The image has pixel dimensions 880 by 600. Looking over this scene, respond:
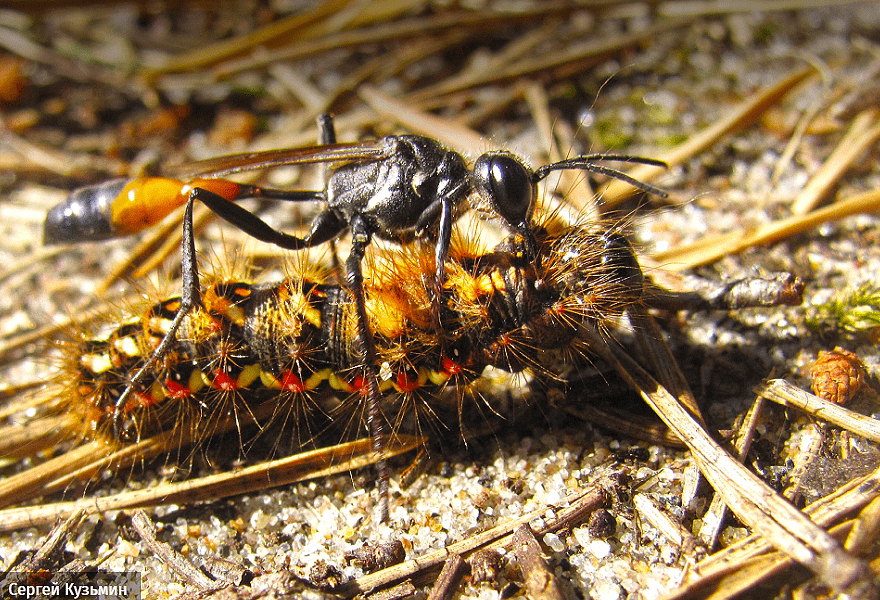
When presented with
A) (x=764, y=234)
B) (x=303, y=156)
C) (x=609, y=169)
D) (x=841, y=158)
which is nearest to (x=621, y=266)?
(x=609, y=169)

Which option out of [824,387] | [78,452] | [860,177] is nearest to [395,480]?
[78,452]

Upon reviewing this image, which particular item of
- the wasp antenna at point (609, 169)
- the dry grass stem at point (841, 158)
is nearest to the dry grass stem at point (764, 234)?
the dry grass stem at point (841, 158)

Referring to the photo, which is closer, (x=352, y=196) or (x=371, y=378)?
(x=371, y=378)

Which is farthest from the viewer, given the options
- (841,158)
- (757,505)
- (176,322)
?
Answer: (841,158)

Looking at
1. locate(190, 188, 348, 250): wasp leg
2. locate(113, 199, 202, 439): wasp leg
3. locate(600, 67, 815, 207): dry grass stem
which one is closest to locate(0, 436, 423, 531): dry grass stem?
locate(113, 199, 202, 439): wasp leg

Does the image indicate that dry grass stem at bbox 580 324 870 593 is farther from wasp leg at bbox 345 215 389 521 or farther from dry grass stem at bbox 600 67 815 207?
dry grass stem at bbox 600 67 815 207

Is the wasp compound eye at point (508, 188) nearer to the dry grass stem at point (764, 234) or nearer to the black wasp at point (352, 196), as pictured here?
the black wasp at point (352, 196)

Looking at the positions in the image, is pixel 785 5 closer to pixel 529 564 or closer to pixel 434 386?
pixel 434 386

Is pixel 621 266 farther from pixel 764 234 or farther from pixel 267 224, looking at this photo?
pixel 267 224
